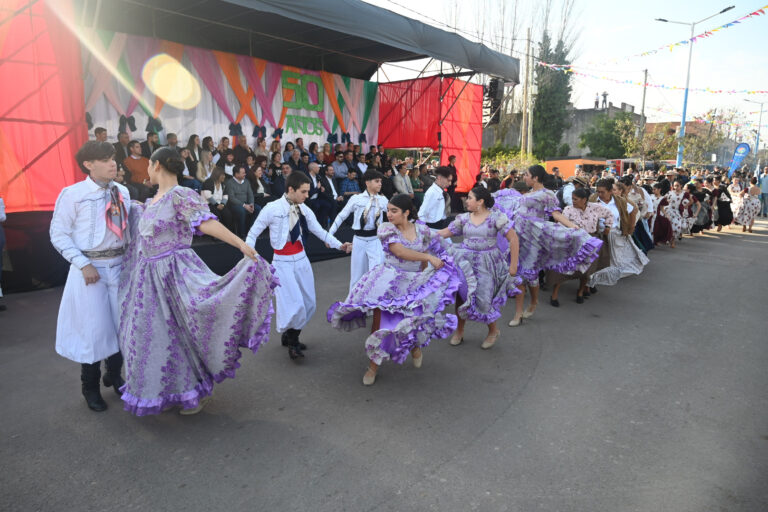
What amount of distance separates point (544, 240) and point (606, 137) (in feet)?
118

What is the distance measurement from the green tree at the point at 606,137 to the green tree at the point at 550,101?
231 centimetres

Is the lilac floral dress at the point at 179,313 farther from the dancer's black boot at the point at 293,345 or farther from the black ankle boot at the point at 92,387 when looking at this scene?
the dancer's black boot at the point at 293,345

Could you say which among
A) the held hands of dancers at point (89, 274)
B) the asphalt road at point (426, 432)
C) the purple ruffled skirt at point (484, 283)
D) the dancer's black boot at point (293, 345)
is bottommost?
the asphalt road at point (426, 432)

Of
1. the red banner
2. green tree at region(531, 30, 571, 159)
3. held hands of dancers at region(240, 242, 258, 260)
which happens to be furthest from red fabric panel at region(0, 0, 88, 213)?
green tree at region(531, 30, 571, 159)

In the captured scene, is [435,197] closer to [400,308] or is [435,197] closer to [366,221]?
[366,221]

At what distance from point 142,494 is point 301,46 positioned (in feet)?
43.5

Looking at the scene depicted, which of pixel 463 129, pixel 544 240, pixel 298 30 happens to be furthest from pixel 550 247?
pixel 463 129

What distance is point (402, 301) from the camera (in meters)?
4.11

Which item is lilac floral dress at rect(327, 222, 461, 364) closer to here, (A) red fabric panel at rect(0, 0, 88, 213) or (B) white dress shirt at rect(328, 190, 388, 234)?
(B) white dress shirt at rect(328, 190, 388, 234)

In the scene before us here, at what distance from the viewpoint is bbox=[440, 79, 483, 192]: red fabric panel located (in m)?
16.3

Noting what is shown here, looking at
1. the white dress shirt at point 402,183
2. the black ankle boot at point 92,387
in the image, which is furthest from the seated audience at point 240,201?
the black ankle boot at point 92,387

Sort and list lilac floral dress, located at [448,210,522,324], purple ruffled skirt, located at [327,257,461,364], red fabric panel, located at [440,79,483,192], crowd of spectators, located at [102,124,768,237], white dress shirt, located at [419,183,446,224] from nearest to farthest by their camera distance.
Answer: purple ruffled skirt, located at [327,257,461,364], lilac floral dress, located at [448,210,522,324], white dress shirt, located at [419,183,446,224], crowd of spectators, located at [102,124,768,237], red fabric panel, located at [440,79,483,192]

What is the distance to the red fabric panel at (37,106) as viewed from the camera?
22.6 ft

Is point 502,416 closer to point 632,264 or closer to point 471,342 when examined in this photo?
point 471,342
